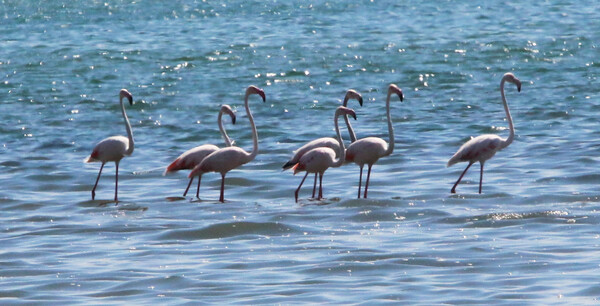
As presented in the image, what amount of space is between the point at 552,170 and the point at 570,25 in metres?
12.5

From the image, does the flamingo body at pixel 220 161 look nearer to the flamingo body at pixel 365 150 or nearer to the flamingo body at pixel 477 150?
the flamingo body at pixel 365 150

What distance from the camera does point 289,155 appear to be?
13273 mm

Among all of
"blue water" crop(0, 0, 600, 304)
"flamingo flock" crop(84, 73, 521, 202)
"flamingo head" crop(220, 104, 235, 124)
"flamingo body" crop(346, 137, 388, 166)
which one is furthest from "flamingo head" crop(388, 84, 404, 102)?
"flamingo head" crop(220, 104, 235, 124)

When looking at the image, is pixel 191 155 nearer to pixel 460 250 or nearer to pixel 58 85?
pixel 460 250

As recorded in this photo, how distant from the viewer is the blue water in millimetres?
8039

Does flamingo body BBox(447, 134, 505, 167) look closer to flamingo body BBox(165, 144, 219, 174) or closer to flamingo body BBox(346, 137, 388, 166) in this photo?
flamingo body BBox(346, 137, 388, 166)

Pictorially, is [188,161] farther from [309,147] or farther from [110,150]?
[309,147]

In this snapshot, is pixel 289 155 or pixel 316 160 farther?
pixel 289 155

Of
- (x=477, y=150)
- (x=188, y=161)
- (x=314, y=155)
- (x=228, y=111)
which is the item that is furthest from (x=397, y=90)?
(x=188, y=161)

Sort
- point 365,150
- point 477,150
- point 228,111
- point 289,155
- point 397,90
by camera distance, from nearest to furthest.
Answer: point 365,150
point 477,150
point 397,90
point 228,111
point 289,155

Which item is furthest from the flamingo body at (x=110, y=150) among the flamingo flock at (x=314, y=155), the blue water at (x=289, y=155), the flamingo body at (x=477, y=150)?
the flamingo body at (x=477, y=150)

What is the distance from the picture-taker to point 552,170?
12078mm

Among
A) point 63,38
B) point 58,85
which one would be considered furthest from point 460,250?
point 63,38

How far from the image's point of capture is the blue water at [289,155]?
Answer: 8039 mm
